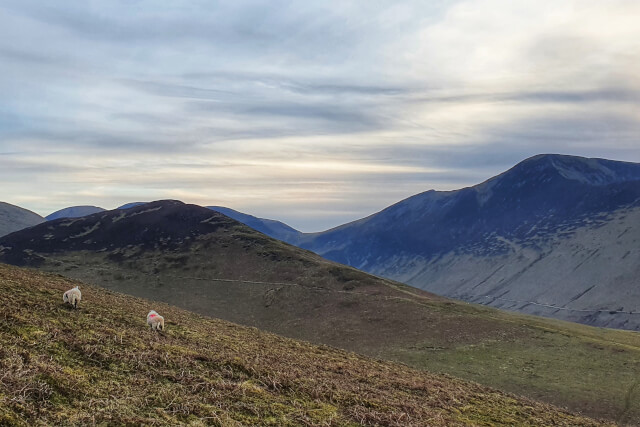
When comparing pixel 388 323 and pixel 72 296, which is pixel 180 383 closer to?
pixel 72 296

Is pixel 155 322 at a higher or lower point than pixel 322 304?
higher

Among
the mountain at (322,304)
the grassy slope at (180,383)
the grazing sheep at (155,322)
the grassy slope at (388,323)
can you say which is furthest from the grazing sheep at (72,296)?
the grassy slope at (388,323)

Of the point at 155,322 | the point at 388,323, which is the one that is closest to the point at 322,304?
the point at 388,323

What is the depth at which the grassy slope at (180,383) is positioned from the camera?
46.6 feet

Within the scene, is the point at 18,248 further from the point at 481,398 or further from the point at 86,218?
the point at 481,398

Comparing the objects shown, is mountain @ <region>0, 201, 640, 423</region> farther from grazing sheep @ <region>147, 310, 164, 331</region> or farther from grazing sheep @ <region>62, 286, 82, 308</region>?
grazing sheep @ <region>62, 286, 82, 308</region>

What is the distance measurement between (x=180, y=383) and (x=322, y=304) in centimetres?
7130

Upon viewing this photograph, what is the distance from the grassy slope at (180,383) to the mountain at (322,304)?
3.16 meters

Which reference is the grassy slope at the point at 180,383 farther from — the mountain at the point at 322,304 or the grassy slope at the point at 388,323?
the grassy slope at the point at 388,323

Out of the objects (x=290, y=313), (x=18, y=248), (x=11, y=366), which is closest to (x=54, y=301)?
(x=11, y=366)

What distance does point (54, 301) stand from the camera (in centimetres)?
2825

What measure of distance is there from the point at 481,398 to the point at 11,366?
25.6 metres

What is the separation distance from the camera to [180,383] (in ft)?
59.1

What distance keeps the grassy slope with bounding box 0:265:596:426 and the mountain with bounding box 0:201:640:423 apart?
316cm
